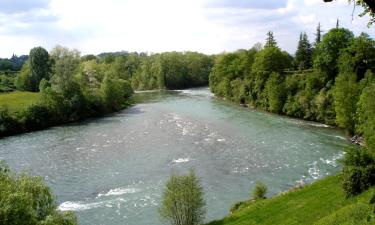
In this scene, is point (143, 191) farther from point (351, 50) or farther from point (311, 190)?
point (351, 50)

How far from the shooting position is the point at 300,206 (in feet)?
90.6

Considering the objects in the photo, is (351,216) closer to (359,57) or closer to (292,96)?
(359,57)

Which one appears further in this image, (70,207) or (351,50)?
(351,50)

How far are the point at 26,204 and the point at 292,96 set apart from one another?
77.4 meters

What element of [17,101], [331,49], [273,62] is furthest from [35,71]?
[331,49]

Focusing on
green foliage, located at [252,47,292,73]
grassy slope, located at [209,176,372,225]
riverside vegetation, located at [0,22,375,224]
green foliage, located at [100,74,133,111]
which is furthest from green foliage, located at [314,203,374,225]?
green foliage, located at [252,47,292,73]

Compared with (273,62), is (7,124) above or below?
below

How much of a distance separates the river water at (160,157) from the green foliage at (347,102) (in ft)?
7.20

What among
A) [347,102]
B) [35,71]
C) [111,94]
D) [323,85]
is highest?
[35,71]

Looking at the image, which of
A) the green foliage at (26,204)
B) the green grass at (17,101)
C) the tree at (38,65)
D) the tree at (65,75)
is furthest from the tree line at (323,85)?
the tree at (38,65)

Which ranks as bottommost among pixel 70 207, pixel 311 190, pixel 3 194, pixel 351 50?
pixel 70 207

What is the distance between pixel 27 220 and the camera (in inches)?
824

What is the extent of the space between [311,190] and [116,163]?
3052cm

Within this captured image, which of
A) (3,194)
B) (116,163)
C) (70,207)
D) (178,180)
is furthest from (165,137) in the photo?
(3,194)
